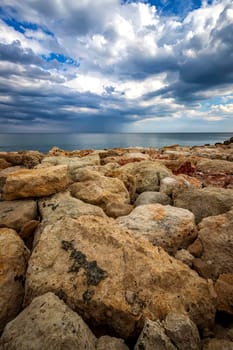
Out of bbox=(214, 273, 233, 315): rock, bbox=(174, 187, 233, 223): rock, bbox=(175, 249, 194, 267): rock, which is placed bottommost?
bbox=(214, 273, 233, 315): rock

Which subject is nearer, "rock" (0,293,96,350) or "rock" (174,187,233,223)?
"rock" (0,293,96,350)

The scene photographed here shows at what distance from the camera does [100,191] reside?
5816mm

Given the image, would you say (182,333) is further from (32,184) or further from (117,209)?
(32,184)

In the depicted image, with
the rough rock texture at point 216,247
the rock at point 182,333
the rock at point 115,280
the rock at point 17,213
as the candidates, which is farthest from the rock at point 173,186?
the rock at point 182,333

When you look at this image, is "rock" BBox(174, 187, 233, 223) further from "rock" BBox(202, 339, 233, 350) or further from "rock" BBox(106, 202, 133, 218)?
"rock" BBox(202, 339, 233, 350)

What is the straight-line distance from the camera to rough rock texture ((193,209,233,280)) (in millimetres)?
3488

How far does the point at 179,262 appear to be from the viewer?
3473 millimetres

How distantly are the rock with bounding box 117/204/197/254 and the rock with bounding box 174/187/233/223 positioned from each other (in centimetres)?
66

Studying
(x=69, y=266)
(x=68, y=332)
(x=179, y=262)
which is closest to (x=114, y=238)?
(x=69, y=266)

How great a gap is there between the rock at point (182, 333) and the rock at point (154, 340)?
0.07m

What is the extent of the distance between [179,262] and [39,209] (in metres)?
3.28

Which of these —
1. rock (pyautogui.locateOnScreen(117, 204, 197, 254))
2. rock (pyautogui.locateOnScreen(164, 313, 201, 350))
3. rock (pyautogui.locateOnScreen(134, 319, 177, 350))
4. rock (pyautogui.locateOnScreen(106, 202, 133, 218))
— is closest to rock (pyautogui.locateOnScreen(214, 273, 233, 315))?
rock (pyautogui.locateOnScreen(164, 313, 201, 350))

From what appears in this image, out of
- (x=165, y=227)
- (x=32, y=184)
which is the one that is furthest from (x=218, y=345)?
(x=32, y=184)

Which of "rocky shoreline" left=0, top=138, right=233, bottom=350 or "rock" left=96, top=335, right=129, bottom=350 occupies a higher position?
"rocky shoreline" left=0, top=138, right=233, bottom=350
